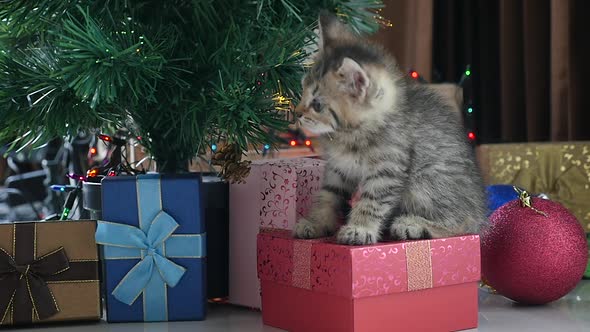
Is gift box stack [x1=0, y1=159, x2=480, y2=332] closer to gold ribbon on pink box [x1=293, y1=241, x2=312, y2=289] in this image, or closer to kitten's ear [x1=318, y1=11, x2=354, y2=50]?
gold ribbon on pink box [x1=293, y1=241, x2=312, y2=289]

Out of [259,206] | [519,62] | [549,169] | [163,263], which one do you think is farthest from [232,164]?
[519,62]

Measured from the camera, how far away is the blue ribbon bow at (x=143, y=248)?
105 cm

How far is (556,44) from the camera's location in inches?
68.7

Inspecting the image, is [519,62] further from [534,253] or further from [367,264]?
[367,264]

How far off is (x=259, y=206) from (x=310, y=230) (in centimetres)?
14

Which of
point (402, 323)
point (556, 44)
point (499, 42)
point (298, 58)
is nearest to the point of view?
point (402, 323)

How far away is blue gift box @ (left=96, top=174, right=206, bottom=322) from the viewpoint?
1.05 meters

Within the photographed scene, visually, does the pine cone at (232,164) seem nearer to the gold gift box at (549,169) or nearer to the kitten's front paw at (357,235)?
the kitten's front paw at (357,235)

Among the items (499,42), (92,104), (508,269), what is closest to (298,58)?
(92,104)

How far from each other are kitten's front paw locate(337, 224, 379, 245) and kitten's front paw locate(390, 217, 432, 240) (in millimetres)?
39

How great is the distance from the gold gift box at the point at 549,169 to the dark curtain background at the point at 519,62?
184 millimetres

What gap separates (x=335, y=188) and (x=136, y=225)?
0.93 ft

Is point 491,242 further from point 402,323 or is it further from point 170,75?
point 170,75

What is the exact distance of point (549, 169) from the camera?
1.50 m
